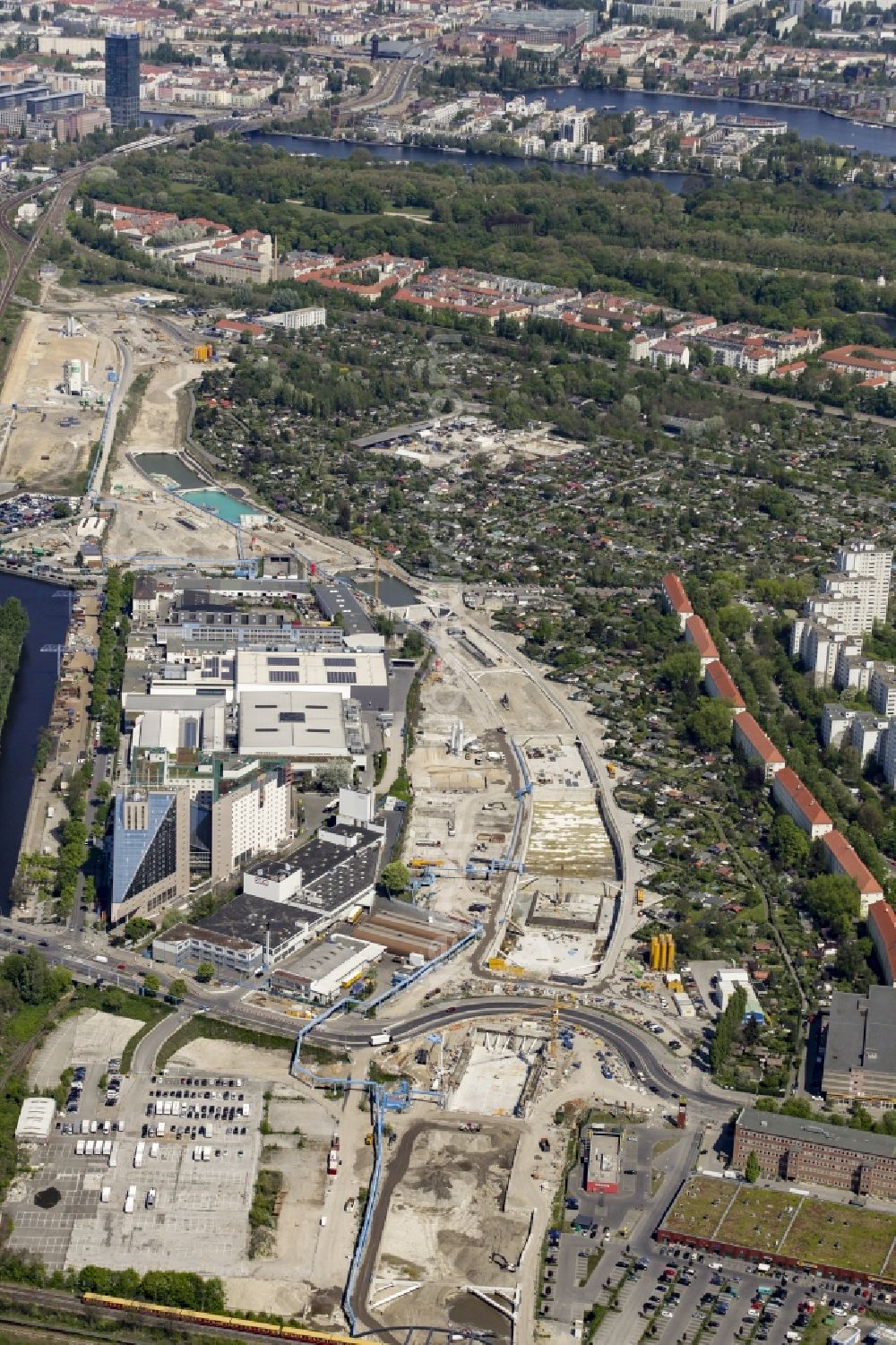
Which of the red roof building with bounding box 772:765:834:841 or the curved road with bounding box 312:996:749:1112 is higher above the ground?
the red roof building with bounding box 772:765:834:841

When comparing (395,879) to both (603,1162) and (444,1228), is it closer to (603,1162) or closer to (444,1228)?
(603,1162)

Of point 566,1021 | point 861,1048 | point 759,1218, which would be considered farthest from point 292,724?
point 759,1218

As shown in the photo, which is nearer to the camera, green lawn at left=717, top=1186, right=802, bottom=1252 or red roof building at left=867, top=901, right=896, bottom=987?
green lawn at left=717, top=1186, right=802, bottom=1252

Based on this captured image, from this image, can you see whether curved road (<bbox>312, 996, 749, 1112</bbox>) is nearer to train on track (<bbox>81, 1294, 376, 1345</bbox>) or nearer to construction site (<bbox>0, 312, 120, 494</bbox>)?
train on track (<bbox>81, 1294, 376, 1345</bbox>)

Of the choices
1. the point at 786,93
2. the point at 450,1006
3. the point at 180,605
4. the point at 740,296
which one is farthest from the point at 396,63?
the point at 450,1006

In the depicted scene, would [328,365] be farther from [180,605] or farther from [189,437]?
[180,605]

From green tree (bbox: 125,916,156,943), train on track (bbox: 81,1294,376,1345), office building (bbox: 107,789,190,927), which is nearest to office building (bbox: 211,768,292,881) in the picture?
office building (bbox: 107,789,190,927)

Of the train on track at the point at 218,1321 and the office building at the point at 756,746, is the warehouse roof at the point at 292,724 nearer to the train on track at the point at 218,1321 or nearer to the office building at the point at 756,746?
the office building at the point at 756,746

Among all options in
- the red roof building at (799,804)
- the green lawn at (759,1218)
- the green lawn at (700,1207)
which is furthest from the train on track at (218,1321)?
the red roof building at (799,804)
